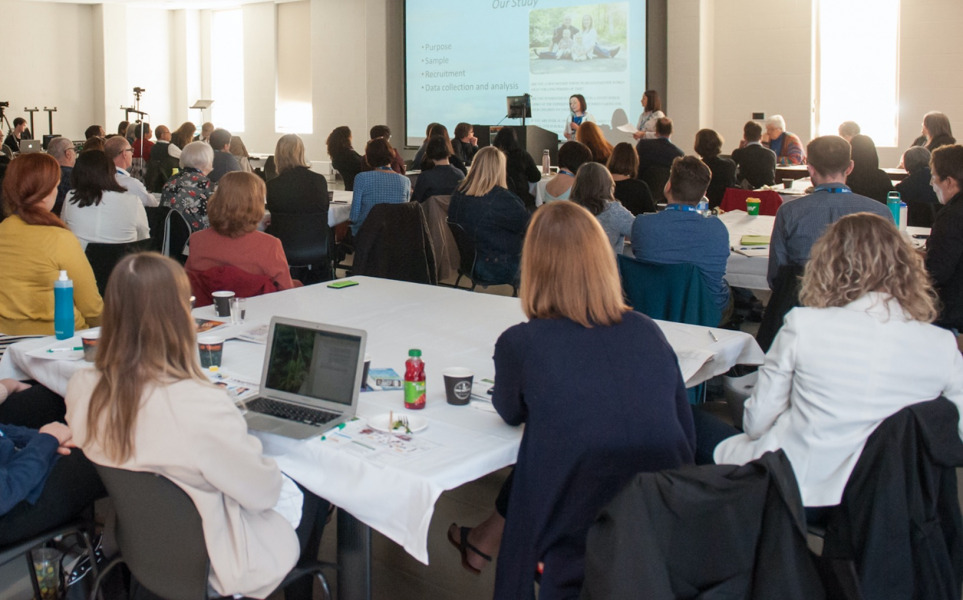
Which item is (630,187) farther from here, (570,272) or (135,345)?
(135,345)

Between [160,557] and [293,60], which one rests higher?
[293,60]

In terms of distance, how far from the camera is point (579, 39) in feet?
36.5

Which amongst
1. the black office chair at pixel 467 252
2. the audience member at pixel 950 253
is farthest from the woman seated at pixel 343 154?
the audience member at pixel 950 253

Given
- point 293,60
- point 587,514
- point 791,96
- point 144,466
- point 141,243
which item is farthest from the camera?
point 293,60

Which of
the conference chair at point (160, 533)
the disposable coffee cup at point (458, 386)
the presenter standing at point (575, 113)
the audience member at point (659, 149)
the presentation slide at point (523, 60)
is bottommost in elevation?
the conference chair at point (160, 533)

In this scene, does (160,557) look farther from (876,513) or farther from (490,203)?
(490,203)

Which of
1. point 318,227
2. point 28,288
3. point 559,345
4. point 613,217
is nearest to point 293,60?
point 318,227

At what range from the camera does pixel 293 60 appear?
51.3 feet

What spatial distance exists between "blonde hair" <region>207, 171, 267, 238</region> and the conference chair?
1885mm

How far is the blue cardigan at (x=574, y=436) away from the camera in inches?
76.3

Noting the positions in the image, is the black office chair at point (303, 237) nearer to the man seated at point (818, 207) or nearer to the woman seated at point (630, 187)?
the woman seated at point (630, 187)

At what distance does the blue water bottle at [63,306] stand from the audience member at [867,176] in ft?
18.2

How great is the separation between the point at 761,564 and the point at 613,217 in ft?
11.0

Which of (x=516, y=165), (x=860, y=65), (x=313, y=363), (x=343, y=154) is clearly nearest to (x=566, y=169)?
(x=516, y=165)
